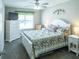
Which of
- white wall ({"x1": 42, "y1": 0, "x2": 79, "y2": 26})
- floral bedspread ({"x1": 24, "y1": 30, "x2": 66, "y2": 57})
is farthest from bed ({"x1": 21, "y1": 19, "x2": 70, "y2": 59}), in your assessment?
white wall ({"x1": 42, "y1": 0, "x2": 79, "y2": 26})

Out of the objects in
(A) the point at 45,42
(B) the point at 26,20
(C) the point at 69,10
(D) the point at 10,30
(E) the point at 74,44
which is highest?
(C) the point at 69,10

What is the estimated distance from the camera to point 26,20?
299 inches

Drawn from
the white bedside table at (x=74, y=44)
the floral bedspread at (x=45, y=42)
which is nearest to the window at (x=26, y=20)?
the floral bedspread at (x=45, y=42)

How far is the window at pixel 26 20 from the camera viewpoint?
7.29 m

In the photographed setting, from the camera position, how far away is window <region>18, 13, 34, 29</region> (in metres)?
7.29

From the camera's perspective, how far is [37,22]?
26.1 feet

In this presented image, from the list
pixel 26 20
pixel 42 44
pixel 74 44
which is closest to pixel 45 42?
pixel 42 44

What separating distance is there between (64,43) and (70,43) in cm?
32

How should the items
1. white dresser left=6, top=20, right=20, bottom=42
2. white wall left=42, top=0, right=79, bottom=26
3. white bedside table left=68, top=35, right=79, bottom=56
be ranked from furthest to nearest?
1. white dresser left=6, top=20, right=20, bottom=42
2. white wall left=42, top=0, right=79, bottom=26
3. white bedside table left=68, top=35, right=79, bottom=56

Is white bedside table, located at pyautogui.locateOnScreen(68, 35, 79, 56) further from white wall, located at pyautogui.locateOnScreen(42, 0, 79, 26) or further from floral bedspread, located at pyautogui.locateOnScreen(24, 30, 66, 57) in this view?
white wall, located at pyautogui.locateOnScreen(42, 0, 79, 26)

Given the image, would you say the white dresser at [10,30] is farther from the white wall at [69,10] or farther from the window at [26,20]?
the white wall at [69,10]

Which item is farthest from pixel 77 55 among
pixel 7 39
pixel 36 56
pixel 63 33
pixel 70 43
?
pixel 7 39

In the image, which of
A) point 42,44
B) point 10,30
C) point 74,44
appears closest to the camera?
point 42,44

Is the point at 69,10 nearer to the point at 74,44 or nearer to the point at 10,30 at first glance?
the point at 74,44
